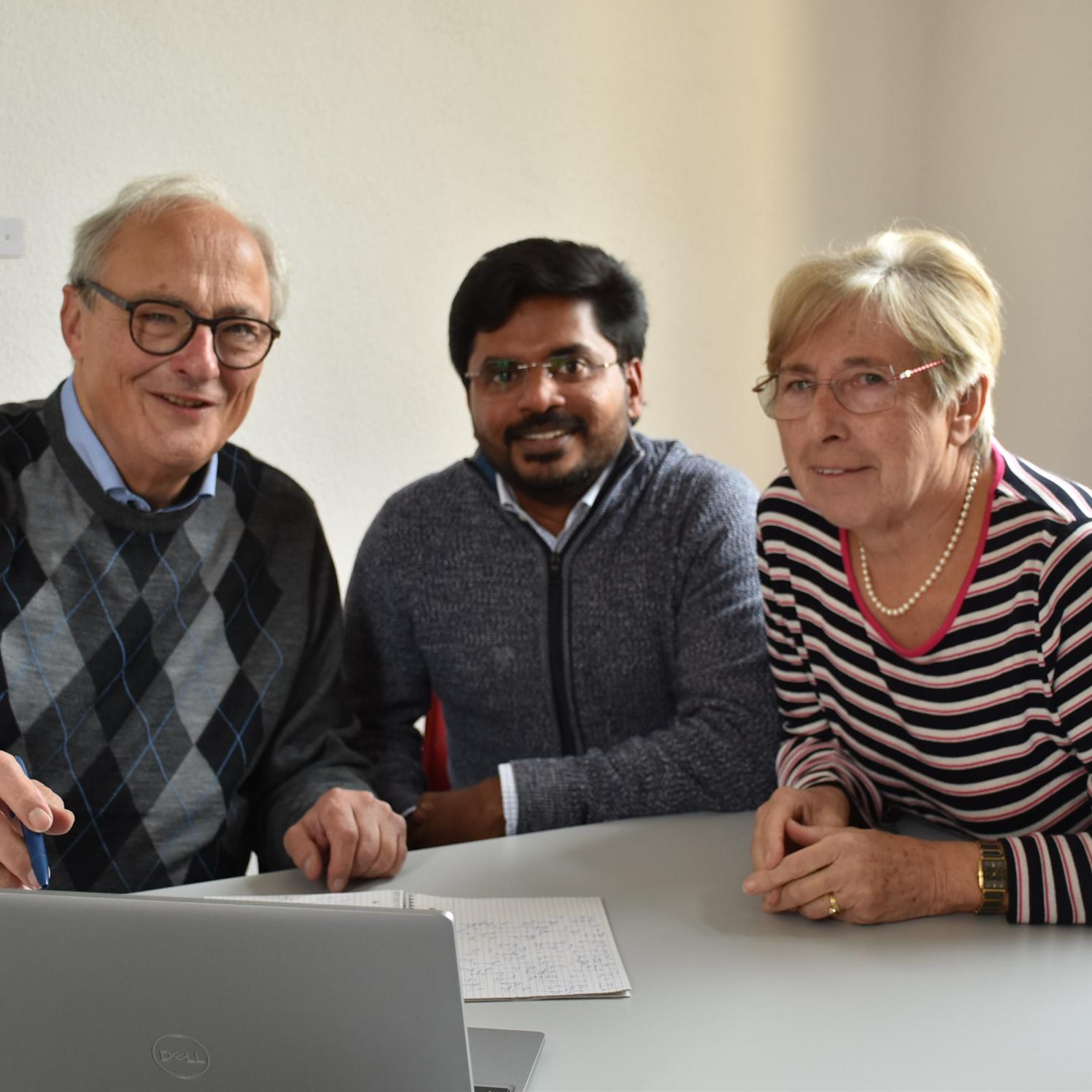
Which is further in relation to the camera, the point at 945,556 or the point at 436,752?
the point at 436,752

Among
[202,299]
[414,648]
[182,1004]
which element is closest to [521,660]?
[414,648]

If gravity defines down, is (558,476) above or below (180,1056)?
above

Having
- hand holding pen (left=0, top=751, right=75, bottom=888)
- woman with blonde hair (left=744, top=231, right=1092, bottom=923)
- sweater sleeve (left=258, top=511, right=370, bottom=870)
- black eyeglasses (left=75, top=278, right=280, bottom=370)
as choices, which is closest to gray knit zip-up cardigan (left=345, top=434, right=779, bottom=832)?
sweater sleeve (left=258, top=511, right=370, bottom=870)

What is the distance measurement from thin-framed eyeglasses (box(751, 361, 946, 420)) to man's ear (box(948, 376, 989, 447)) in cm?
6

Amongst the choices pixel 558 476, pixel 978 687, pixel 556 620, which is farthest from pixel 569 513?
pixel 978 687

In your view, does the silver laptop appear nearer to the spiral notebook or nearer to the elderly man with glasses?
the spiral notebook

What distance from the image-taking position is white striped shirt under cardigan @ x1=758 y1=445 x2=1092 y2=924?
1229 millimetres

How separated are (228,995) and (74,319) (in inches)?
47.5

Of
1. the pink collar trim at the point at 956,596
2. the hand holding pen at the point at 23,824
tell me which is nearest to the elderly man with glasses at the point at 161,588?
the hand holding pen at the point at 23,824

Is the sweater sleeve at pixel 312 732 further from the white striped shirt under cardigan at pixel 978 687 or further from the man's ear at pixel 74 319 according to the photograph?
the white striped shirt under cardigan at pixel 978 687

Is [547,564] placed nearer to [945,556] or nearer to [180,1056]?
[945,556]

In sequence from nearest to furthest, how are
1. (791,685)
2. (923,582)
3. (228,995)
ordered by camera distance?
(228,995) → (923,582) → (791,685)

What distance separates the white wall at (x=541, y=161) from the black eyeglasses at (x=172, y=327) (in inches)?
34.4

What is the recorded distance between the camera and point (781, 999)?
3.34ft
